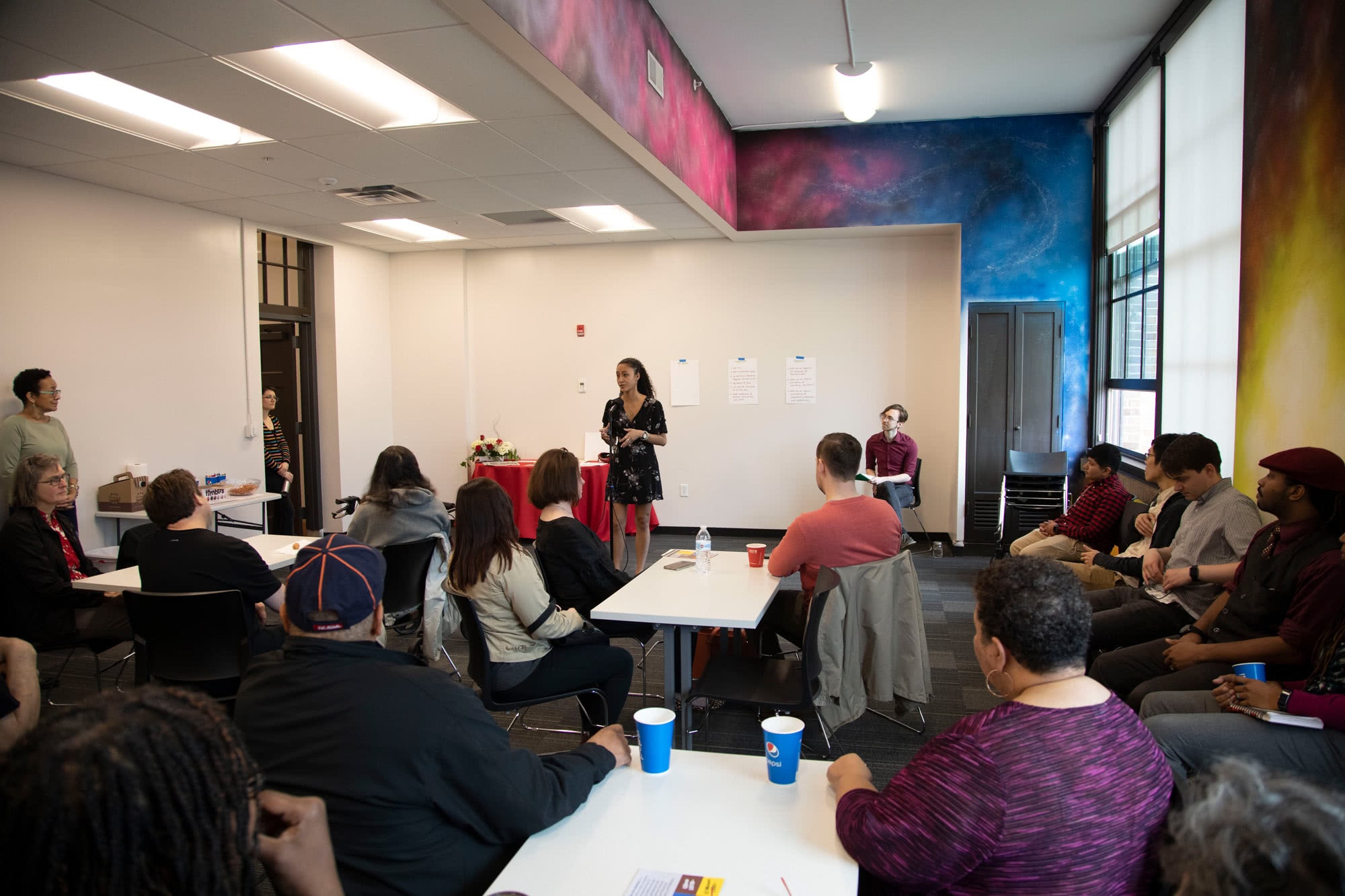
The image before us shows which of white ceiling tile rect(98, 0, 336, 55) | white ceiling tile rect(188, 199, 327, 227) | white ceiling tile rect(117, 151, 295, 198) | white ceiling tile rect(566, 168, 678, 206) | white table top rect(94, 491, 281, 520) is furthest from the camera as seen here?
white ceiling tile rect(188, 199, 327, 227)

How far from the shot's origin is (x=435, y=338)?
8.87 m

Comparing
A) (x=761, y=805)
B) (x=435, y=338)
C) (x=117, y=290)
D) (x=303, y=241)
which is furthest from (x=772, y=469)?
(x=761, y=805)

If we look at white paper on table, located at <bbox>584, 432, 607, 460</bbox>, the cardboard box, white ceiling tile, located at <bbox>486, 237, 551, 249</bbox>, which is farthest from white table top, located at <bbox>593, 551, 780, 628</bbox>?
white ceiling tile, located at <bbox>486, 237, 551, 249</bbox>

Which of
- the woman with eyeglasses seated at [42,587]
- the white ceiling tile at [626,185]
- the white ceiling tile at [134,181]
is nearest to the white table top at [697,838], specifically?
the woman with eyeglasses seated at [42,587]

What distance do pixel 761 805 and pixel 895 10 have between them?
4.86 metres

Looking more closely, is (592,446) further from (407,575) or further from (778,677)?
(778,677)

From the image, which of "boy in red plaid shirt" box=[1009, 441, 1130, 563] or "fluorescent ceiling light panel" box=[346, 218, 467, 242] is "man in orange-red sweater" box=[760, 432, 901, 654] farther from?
"fluorescent ceiling light panel" box=[346, 218, 467, 242]

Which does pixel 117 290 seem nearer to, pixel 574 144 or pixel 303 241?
pixel 303 241

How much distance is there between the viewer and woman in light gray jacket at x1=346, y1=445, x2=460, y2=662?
4039 mm

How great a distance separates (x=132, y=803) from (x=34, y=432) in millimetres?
5262

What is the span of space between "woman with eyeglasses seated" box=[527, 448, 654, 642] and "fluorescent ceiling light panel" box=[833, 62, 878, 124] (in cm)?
382

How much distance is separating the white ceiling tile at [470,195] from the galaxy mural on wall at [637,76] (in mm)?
1371

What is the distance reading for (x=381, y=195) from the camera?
6070mm

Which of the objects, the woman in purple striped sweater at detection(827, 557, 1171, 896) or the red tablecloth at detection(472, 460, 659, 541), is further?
the red tablecloth at detection(472, 460, 659, 541)
